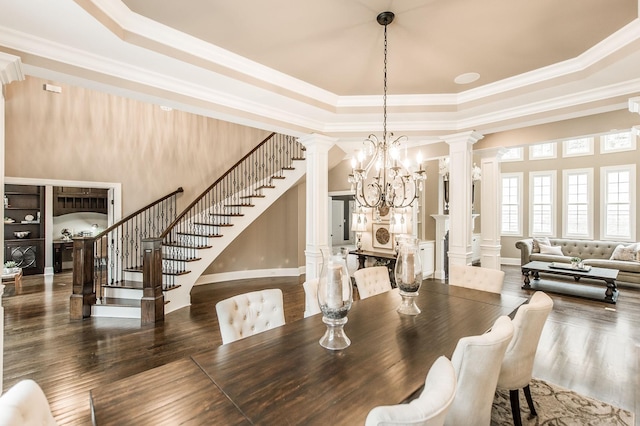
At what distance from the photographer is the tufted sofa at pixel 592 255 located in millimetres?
5812

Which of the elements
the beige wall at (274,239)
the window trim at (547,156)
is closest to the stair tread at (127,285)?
the beige wall at (274,239)

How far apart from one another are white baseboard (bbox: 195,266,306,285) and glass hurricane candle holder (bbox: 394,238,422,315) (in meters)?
4.89

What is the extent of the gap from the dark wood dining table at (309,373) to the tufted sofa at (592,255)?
6.01 meters

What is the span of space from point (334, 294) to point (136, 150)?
5566mm

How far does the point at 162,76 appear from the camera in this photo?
2664 millimetres

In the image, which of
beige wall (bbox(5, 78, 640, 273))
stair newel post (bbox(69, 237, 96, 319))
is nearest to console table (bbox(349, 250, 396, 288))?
beige wall (bbox(5, 78, 640, 273))

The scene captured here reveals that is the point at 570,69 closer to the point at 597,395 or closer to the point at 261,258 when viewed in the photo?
the point at 597,395

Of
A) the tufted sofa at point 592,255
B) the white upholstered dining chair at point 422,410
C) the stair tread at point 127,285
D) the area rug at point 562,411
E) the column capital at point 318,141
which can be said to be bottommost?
the area rug at point 562,411

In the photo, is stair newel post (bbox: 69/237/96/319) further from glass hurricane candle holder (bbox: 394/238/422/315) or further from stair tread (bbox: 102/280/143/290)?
glass hurricane candle holder (bbox: 394/238/422/315)

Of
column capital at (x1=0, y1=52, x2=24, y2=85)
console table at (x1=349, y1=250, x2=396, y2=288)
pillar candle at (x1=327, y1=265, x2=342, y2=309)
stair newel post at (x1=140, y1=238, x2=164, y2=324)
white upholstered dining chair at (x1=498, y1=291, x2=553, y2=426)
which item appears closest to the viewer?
pillar candle at (x1=327, y1=265, x2=342, y2=309)

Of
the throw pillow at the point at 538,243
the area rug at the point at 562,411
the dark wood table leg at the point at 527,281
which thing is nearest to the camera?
the area rug at the point at 562,411

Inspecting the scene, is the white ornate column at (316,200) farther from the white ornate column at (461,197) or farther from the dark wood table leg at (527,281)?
the dark wood table leg at (527,281)

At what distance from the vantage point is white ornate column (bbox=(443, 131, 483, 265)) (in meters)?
3.98

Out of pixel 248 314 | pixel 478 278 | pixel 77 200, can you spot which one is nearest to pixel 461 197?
pixel 478 278
